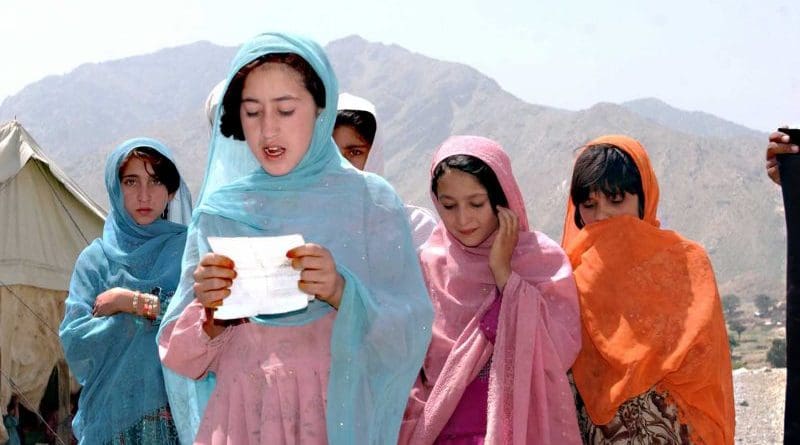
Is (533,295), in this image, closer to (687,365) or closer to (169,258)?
(687,365)

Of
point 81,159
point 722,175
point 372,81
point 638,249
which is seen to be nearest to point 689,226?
point 722,175

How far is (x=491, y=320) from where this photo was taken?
3.43 meters

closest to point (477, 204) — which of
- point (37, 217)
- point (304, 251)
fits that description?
point (304, 251)

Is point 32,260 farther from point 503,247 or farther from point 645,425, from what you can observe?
point 645,425

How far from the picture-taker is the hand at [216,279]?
7.80ft

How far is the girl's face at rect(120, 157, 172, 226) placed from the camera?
14.4 ft

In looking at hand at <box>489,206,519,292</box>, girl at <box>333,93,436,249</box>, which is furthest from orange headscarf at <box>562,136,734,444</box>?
girl at <box>333,93,436,249</box>

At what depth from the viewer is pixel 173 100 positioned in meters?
178

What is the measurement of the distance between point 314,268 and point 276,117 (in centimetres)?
51

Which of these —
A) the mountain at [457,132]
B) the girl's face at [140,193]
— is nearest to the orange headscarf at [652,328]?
the girl's face at [140,193]

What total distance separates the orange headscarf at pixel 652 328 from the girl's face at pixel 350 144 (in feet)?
3.53

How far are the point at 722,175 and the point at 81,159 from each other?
63496 millimetres

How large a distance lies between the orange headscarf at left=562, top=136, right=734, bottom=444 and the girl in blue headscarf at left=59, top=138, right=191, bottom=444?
5.66 ft

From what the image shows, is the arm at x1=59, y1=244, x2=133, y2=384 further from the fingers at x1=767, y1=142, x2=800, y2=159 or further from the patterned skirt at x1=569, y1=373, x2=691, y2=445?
the fingers at x1=767, y1=142, x2=800, y2=159
